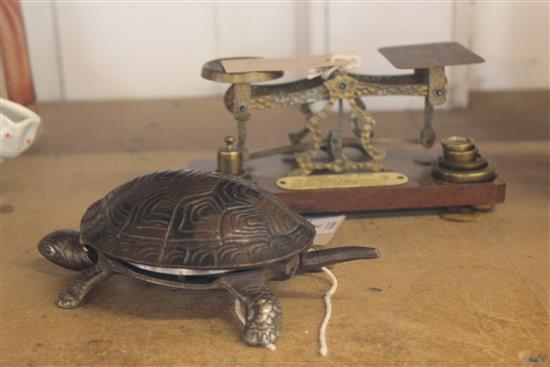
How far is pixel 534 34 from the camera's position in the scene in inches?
114

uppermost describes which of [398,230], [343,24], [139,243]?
[343,24]

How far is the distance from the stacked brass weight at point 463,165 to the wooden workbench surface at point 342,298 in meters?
0.09

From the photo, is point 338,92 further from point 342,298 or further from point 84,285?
point 84,285

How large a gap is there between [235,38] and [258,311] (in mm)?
1731

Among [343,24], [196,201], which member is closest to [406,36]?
[343,24]

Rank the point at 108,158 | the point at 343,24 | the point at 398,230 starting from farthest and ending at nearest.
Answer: the point at 343,24
the point at 108,158
the point at 398,230

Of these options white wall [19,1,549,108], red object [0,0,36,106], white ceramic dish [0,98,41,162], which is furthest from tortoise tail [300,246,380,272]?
white wall [19,1,549,108]

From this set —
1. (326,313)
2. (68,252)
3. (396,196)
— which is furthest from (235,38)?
(326,313)

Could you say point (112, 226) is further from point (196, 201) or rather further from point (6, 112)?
point (6, 112)

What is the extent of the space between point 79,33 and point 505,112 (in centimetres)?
145

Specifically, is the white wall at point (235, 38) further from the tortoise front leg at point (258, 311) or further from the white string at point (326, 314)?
the tortoise front leg at point (258, 311)

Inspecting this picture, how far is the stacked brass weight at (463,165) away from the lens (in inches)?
78.7

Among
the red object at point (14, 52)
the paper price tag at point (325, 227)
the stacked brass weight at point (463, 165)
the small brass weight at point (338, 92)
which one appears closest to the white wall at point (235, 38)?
the red object at point (14, 52)

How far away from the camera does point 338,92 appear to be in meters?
1.96
